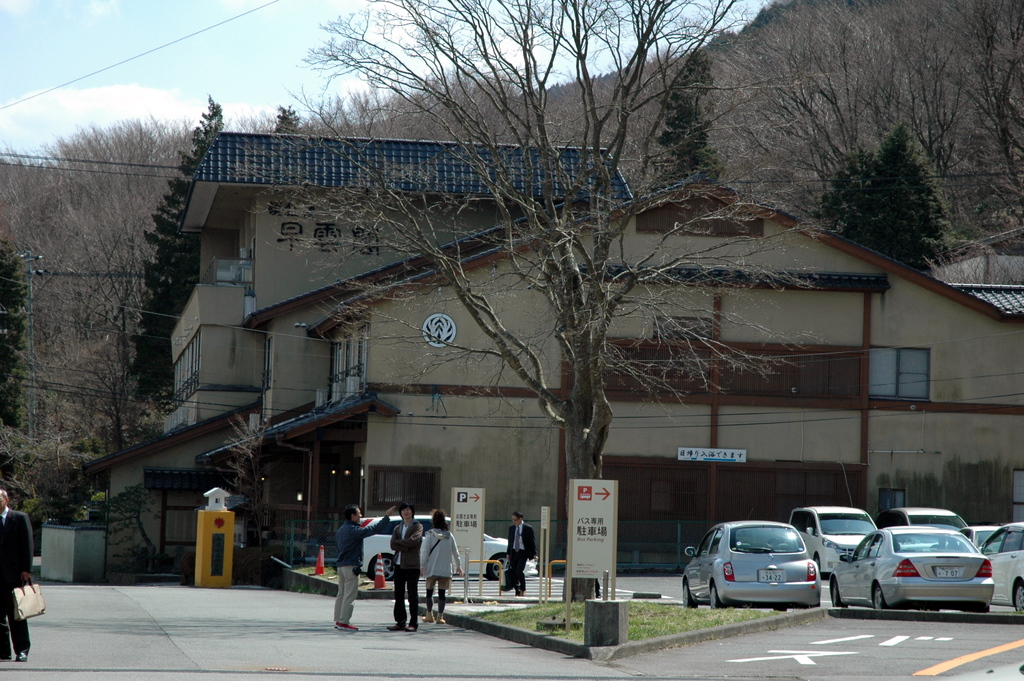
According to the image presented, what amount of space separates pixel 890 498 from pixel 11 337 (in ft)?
127

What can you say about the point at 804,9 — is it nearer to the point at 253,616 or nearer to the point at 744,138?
the point at 744,138

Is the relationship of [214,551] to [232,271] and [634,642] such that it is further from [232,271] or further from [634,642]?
[634,642]

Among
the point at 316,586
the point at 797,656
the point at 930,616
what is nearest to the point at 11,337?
the point at 316,586

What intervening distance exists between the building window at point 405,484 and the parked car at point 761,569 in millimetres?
14793

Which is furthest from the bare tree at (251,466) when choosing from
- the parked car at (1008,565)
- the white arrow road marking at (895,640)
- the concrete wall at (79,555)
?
the white arrow road marking at (895,640)

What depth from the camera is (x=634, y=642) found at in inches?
512

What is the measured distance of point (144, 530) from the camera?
37344 mm

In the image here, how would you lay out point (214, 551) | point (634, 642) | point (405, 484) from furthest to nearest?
point (405, 484)
point (214, 551)
point (634, 642)

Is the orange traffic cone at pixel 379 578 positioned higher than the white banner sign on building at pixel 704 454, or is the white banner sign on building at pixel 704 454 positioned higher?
the white banner sign on building at pixel 704 454

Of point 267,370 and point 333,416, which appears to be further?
point 267,370

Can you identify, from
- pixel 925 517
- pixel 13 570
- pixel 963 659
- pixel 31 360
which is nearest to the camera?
pixel 13 570

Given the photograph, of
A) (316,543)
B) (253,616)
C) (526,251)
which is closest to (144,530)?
(316,543)

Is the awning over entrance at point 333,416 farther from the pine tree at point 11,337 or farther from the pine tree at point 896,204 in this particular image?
the pine tree at point 11,337

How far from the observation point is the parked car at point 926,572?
1655cm
